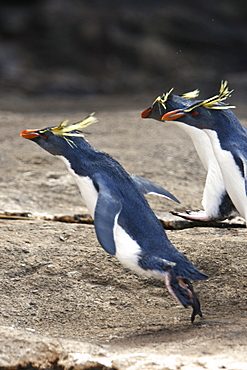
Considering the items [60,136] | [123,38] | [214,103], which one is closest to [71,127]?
[60,136]

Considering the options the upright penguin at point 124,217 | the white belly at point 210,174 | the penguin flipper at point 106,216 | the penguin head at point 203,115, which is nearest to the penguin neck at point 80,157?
the upright penguin at point 124,217

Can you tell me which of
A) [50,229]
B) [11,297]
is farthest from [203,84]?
[11,297]

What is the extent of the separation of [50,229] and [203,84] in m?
5.40

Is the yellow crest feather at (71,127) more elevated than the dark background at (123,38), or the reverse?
the yellow crest feather at (71,127)

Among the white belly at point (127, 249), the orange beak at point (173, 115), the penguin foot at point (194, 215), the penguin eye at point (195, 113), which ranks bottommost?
the penguin foot at point (194, 215)

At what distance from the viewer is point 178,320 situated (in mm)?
2475

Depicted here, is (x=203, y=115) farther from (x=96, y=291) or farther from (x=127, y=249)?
(x=96, y=291)

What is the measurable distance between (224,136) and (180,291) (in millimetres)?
715

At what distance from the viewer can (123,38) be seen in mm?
8945

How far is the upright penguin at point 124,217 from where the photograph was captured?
2.29 m

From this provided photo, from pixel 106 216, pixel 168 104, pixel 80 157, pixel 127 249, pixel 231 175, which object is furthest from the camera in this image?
pixel 168 104

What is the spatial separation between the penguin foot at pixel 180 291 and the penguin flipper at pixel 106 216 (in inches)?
10.6

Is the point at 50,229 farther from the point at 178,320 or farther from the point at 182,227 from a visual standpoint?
the point at 178,320

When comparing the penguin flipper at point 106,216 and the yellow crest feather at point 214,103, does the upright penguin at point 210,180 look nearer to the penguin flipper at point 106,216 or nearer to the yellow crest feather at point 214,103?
the yellow crest feather at point 214,103
